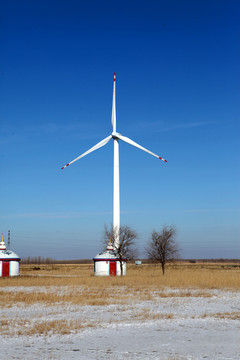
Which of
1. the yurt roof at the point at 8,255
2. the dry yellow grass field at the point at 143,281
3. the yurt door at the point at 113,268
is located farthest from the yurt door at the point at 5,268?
the yurt door at the point at 113,268

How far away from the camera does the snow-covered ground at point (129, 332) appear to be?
1070cm

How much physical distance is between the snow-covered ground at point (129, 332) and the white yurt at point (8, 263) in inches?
1457

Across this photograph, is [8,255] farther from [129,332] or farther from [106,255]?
[129,332]

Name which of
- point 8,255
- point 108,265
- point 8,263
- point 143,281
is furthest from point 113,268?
point 143,281

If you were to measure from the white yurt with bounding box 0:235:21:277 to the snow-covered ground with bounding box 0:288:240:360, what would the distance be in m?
37.0

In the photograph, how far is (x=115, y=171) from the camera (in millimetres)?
54125

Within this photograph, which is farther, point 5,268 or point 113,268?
point 5,268

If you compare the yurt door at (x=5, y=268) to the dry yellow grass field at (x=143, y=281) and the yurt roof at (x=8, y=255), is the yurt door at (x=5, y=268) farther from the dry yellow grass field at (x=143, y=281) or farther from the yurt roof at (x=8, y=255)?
the dry yellow grass field at (x=143, y=281)

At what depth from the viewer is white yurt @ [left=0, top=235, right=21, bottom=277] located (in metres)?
56.2

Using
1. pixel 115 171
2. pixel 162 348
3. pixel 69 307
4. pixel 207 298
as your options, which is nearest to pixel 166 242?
pixel 115 171

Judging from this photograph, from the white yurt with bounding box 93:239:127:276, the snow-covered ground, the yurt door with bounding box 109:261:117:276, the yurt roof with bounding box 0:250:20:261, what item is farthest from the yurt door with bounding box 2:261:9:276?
the snow-covered ground

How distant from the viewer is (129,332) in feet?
44.8

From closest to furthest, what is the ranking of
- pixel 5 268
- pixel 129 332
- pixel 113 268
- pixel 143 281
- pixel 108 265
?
pixel 129 332
pixel 143 281
pixel 108 265
pixel 113 268
pixel 5 268

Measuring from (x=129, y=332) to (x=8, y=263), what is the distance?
45.9m
